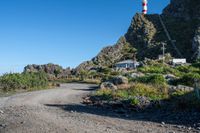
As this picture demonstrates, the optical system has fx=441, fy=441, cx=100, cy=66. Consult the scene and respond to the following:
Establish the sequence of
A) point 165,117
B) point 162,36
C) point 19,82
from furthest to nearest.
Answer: point 162,36, point 19,82, point 165,117

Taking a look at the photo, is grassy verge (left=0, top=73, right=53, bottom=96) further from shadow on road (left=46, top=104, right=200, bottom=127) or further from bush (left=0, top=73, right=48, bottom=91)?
shadow on road (left=46, top=104, right=200, bottom=127)

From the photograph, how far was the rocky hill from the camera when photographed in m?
120

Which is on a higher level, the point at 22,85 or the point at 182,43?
the point at 182,43

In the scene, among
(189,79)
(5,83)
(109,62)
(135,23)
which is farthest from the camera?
(135,23)

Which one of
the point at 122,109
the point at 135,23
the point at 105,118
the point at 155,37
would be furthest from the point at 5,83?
the point at 135,23

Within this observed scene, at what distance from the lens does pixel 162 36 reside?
444 feet

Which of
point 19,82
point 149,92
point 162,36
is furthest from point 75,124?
point 162,36

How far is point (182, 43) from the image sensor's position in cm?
12688

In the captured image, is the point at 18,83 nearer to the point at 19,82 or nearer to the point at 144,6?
the point at 19,82

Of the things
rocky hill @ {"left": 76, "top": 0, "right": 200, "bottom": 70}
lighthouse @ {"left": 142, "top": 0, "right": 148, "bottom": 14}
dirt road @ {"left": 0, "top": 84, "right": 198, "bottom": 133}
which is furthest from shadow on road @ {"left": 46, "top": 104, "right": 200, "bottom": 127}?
lighthouse @ {"left": 142, "top": 0, "right": 148, "bottom": 14}

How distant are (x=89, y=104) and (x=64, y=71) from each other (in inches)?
2584

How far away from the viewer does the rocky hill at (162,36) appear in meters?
120

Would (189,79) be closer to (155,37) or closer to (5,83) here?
(5,83)

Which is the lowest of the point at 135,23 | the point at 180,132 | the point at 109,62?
the point at 180,132
